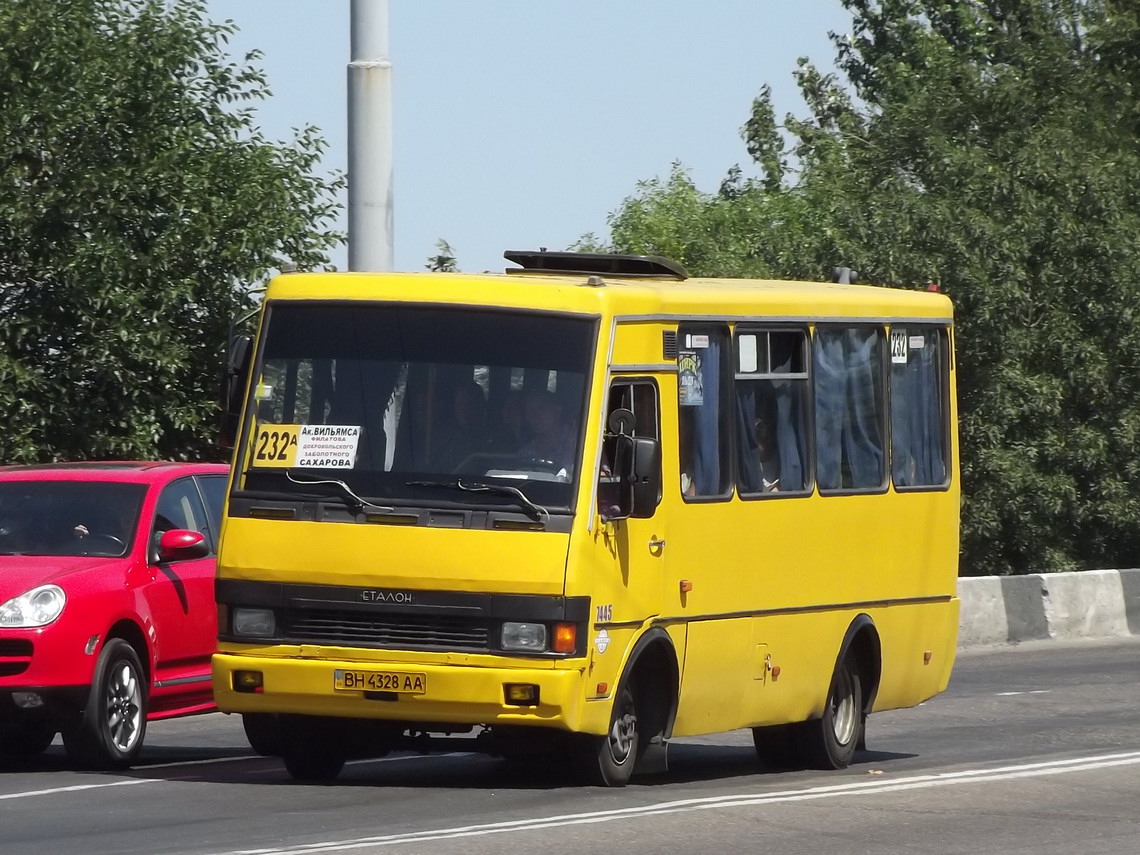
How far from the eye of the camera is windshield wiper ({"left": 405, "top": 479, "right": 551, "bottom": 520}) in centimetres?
1120

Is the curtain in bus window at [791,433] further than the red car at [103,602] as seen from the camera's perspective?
Yes

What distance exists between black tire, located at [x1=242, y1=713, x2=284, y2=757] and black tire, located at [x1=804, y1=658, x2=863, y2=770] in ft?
10.6

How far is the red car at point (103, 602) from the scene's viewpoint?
12430mm

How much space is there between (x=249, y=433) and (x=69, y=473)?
237 cm

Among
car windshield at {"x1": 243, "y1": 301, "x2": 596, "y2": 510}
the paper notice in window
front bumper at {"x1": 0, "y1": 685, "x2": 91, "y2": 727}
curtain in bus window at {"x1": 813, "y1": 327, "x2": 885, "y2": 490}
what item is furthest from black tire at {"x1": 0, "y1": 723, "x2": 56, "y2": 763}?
curtain in bus window at {"x1": 813, "y1": 327, "x2": 885, "y2": 490}

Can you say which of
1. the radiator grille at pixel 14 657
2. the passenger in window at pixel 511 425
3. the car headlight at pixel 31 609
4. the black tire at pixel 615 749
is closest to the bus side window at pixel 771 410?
the black tire at pixel 615 749

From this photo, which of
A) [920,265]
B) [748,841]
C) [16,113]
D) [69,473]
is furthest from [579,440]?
[920,265]

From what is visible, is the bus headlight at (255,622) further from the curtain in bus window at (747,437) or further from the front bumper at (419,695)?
the curtain in bus window at (747,437)

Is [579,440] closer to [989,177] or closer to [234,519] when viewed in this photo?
[234,519]

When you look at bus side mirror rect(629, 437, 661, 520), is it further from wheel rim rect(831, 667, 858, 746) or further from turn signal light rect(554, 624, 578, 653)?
wheel rim rect(831, 667, 858, 746)

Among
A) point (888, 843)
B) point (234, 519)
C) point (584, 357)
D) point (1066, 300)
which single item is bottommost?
point (888, 843)

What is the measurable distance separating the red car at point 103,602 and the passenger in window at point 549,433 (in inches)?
108

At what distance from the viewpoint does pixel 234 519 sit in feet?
38.1

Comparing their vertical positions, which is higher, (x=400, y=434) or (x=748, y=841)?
→ (x=400, y=434)
